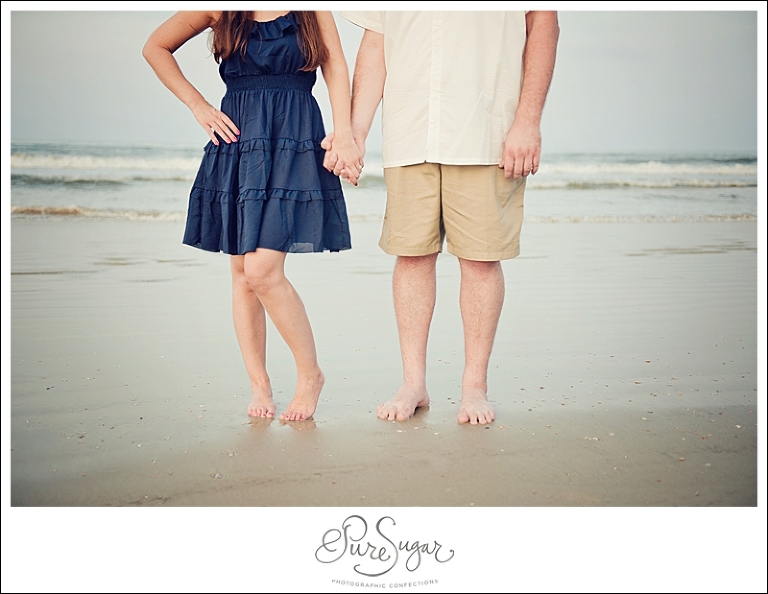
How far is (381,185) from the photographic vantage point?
7695 millimetres

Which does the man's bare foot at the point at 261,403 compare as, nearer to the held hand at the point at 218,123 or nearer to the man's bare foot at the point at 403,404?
the man's bare foot at the point at 403,404

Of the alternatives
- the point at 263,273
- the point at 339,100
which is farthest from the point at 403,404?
the point at 339,100

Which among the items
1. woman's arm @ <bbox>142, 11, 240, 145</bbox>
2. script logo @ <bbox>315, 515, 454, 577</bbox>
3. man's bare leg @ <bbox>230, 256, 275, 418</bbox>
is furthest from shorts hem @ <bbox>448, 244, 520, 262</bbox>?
script logo @ <bbox>315, 515, 454, 577</bbox>

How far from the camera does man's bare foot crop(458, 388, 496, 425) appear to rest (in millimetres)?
2127

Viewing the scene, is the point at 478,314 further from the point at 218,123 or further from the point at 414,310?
the point at 218,123

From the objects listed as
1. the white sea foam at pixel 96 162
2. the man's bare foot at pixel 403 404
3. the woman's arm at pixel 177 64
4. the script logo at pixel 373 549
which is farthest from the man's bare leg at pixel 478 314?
the white sea foam at pixel 96 162

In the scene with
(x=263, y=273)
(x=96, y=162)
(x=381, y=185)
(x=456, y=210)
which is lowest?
(x=381, y=185)

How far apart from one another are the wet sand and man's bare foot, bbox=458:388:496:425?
40mm

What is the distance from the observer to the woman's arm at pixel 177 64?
2055mm

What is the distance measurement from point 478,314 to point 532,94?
23.2 inches

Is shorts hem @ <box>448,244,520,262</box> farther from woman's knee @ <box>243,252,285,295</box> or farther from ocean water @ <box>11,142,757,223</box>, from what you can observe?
ocean water @ <box>11,142,757,223</box>

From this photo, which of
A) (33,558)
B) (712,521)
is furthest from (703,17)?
(33,558)

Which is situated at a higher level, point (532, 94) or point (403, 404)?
point (532, 94)

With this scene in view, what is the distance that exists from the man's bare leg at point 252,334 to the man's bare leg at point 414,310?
1.04 ft
